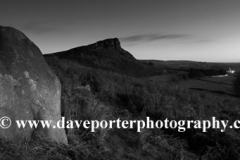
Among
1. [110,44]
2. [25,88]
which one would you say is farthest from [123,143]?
[110,44]

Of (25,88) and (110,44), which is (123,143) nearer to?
(25,88)

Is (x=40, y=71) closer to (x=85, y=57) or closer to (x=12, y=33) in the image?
(x=12, y=33)

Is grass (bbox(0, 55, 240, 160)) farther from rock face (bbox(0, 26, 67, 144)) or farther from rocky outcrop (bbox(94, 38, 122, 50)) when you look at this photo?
rocky outcrop (bbox(94, 38, 122, 50))

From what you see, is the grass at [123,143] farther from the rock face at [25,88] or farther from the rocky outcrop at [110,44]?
the rocky outcrop at [110,44]

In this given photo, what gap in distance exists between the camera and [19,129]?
234 centimetres

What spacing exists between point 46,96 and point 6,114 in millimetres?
522

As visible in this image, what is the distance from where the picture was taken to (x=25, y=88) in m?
2.50

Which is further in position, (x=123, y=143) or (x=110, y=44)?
(x=110, y=44)

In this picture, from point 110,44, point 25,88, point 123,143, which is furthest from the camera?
point 110,44

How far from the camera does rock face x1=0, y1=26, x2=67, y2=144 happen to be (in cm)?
234

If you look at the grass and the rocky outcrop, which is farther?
the rocky outcrop

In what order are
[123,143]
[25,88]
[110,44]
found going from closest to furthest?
[25,88], [123,143], [110,44]

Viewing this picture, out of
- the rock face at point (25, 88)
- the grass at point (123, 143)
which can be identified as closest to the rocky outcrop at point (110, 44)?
the grass at point (123, 143)

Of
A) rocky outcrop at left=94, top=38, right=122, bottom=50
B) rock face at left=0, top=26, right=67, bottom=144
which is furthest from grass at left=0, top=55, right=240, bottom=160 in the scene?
rocky outcrop at left=94, top=38, right=122, bottom=50
